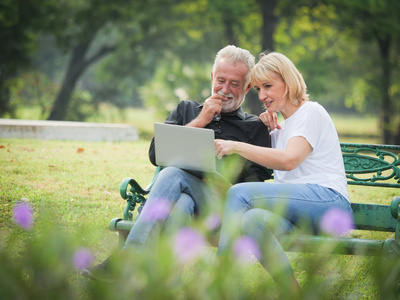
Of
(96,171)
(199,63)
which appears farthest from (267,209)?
(199,63)

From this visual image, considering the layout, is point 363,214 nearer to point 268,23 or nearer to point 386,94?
point 268,23

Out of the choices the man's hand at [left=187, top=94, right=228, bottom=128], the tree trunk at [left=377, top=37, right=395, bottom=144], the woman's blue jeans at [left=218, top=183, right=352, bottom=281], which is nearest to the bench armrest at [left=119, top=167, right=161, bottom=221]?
the man's hand at [left=187, top=94, right=228, bottom=128]

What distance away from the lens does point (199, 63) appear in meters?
26.1

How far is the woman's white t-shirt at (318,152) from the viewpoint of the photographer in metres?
3.14

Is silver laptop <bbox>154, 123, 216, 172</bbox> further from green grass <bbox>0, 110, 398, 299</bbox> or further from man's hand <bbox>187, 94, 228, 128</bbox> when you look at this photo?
green grass <bbox>0, 110, 398, 299</bbox>

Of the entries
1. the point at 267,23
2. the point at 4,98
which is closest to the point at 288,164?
the point at 267,23

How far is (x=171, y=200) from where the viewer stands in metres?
3.13

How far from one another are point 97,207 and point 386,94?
14.5 metres

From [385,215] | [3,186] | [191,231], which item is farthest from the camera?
[3,186]

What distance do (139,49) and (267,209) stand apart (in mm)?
20082

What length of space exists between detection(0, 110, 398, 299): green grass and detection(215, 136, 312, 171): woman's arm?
622mm

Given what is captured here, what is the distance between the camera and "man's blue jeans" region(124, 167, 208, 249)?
291 cm

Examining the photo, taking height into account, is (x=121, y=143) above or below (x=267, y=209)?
below

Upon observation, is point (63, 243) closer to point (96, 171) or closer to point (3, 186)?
point (3, 186)
